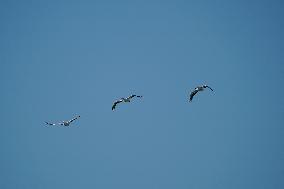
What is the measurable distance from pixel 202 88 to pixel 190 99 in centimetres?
191

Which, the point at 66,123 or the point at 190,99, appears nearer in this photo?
the point at 190,99

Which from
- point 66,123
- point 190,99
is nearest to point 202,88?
point 190,99

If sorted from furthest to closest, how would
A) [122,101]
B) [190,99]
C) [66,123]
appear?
[66,123] < [122,101] < [190,99]

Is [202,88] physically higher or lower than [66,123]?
lower

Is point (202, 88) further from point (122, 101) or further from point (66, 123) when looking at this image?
point (66, 123)

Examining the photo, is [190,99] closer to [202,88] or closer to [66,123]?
[202,88]

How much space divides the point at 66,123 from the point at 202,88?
21216 mm

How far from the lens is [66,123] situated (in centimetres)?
8112

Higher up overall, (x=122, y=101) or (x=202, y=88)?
(x=122, y=101)

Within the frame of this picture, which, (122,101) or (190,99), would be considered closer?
(190,99)

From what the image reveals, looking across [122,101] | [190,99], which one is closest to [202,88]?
[190,99]

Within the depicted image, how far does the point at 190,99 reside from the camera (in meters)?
68.8

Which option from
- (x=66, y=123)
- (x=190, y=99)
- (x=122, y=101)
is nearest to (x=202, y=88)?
(x=190, y=99)

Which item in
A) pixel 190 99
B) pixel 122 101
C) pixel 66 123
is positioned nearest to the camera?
pixel 190 99
